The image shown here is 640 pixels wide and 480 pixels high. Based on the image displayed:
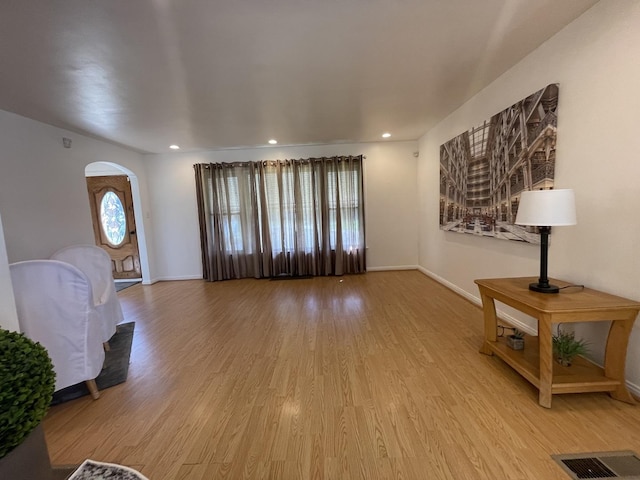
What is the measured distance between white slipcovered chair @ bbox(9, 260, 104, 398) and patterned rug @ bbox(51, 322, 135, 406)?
0.68ft

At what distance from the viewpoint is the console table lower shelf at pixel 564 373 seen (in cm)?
164

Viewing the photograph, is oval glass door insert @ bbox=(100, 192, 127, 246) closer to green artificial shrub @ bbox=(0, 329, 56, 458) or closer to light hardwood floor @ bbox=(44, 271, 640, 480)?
light hardwood floor @ bbox=(44, 271, 640, 480)

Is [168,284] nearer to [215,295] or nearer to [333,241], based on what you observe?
[215,295]

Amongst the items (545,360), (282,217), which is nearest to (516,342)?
(545,360)

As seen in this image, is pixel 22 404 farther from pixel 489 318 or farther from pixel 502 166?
pixel 502 166

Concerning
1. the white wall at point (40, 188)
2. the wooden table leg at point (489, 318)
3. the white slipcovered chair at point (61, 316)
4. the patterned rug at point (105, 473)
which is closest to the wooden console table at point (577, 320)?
the wooden table leg at point (489, 318)

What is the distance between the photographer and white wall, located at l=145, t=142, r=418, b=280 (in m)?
5.10

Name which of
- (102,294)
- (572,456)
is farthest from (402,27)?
(102,294)

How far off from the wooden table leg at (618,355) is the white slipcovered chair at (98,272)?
379cm

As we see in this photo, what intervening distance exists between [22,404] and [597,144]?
10.5 ft

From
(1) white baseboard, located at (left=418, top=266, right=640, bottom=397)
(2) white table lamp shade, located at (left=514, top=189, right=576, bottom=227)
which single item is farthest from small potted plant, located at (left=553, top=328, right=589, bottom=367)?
(2) white table lamp shade, located at (left=514, top=189, right=576, bottom=227)

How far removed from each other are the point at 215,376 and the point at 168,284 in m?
3.66

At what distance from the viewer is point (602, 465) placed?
4.21ft

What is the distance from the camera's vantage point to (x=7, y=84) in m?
2.30
